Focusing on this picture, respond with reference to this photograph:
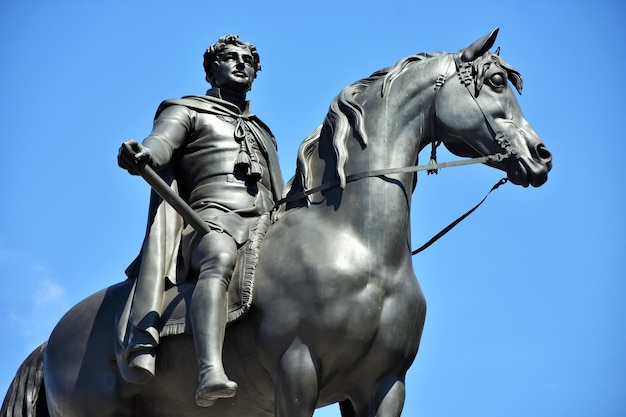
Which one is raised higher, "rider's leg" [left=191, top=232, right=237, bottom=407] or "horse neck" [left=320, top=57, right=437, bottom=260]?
"horse neck" [left=320, top=57, right=437, bottom=260]

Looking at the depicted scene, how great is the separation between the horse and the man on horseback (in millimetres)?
320

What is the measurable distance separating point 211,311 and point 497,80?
336 cm

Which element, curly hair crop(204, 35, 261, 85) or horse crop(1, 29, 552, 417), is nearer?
horse crop(1, 29, 552, 417)

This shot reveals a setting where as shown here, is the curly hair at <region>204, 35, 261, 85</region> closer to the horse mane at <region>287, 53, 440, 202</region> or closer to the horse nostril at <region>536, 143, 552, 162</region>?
the horse mane at <region>287, 53, 440, 202</region>

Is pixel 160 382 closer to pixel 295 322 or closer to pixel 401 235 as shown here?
pixel 295 322

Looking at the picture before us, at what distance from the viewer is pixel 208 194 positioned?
11.9m

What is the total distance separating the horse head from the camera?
36.7 ft

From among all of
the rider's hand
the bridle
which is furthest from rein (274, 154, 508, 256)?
the rider's hand

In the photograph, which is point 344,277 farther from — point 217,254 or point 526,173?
point 526,173

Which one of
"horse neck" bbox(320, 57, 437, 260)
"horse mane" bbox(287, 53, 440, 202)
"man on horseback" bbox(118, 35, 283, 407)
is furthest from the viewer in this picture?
"horse mane" bbox(287, 53, 440, 202)

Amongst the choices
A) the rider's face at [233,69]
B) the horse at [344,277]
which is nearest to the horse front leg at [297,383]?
the horse at [344,277]

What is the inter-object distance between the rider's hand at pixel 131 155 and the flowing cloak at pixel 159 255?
86cm

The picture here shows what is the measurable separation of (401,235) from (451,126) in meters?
1.13

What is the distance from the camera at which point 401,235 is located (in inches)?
431
